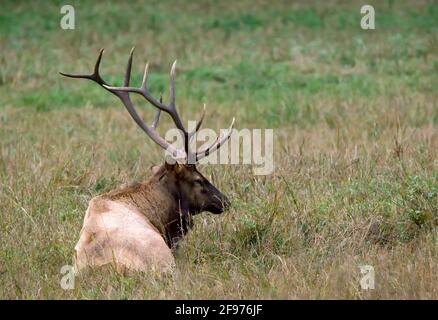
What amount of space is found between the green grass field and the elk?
0.18 meters

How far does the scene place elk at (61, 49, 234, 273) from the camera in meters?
6.86

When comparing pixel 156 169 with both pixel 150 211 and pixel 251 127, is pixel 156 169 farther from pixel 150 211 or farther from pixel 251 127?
pixel 251 127

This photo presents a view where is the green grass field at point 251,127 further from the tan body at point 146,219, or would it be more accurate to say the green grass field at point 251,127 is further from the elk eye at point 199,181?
the elk eye at point 199,181

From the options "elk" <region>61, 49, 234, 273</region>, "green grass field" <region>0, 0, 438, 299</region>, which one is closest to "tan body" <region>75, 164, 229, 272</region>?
"elk" <region>61, 49, 234, 273</region>

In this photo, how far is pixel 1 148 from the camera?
11.2 metres

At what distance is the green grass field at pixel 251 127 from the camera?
6.81 m

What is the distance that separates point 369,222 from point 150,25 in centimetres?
1509

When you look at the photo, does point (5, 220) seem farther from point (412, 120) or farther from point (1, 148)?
point (412, 120)

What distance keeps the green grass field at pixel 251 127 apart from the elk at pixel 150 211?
0.18 meters

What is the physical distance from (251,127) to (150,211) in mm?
5709

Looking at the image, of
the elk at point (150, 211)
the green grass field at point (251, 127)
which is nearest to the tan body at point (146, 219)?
the elk at point (150, 211)

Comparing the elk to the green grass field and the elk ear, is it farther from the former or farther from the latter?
the green grass field

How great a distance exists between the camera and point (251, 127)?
13273mm

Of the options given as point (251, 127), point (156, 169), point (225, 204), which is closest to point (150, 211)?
point (156, 169)
